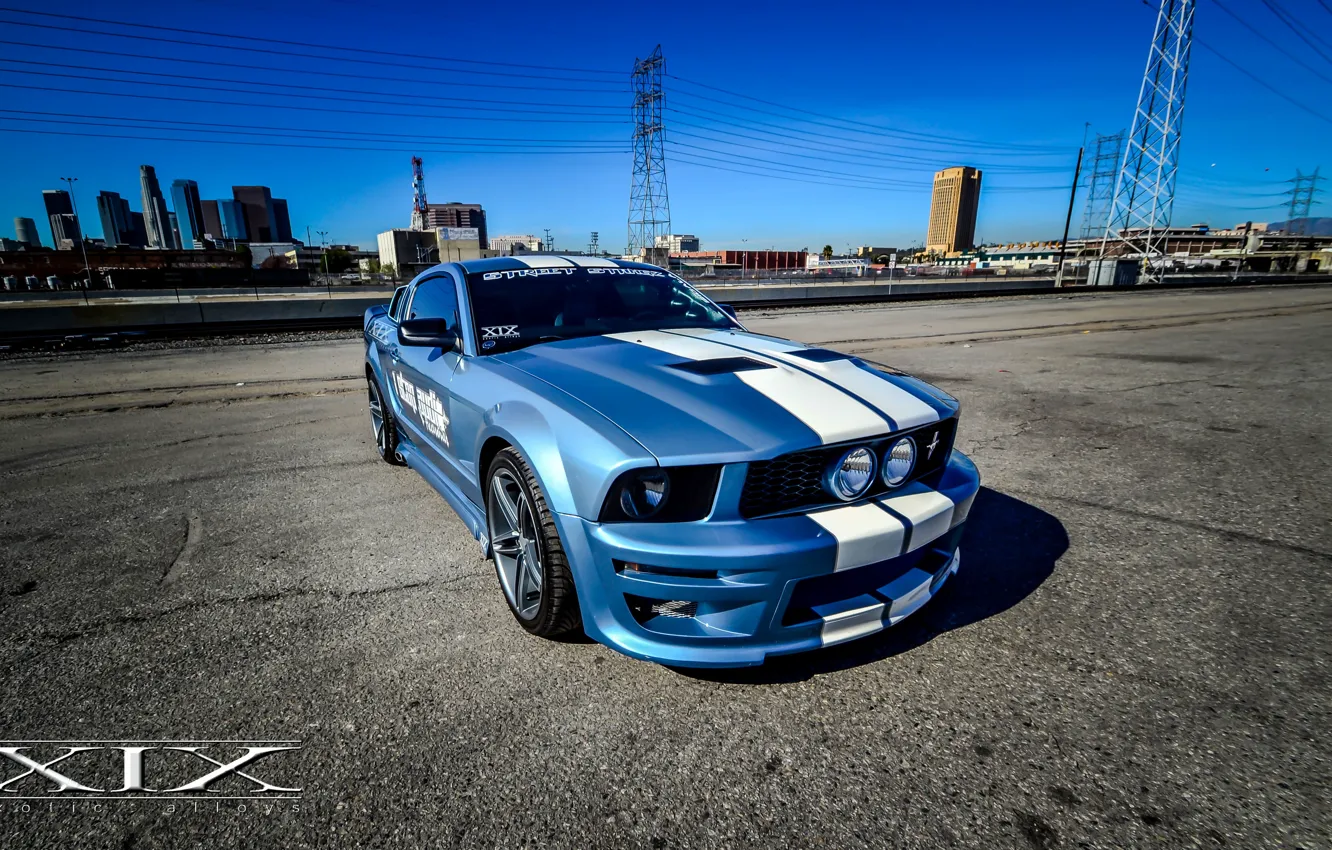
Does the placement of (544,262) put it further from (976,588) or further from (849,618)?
(976,588)

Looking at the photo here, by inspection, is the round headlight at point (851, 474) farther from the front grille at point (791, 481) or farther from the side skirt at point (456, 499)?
the side skirt at point (456, 499)

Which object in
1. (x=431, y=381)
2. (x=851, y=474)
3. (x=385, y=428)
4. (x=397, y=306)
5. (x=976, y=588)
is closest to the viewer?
(x=851, y=474)

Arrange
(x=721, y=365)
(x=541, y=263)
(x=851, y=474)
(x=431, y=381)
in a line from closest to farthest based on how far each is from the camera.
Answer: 1. (x=851, y=474)
2. (x=721, y=365)
3. (x=431, y=381)
4. (x=541, y=263)

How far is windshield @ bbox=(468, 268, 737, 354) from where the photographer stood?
3.02 metres

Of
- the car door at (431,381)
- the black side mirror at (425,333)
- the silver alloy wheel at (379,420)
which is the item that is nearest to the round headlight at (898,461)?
the car door at (431,381)

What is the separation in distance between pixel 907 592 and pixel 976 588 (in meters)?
0.84

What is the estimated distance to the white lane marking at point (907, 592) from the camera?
1.96 meters

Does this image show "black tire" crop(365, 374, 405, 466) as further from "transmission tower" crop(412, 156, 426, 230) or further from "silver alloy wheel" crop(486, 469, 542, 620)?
"transmission tower" crop(412, 156, 426, 230)

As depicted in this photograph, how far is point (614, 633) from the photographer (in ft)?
6.21

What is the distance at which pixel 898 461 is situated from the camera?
207cm

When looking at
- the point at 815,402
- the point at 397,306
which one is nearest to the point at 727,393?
the point at 815,402

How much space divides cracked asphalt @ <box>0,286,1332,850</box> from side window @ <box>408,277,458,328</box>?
1120mm

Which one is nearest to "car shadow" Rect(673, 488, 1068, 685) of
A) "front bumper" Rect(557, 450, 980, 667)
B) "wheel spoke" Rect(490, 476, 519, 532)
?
"front bumper" Rect(557, 450, 980, 667)

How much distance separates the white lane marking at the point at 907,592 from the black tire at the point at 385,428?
3.30 meters
